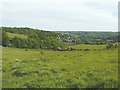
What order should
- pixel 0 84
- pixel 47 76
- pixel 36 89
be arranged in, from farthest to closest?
pixel 47 76 < pixel 0 84 < pixel 36 89

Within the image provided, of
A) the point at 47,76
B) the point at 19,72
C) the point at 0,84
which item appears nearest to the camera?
the point at 0,84

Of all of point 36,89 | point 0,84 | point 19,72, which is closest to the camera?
point 36,89

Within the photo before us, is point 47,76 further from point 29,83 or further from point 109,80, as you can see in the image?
point 109,80

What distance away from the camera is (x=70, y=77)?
20.9 m

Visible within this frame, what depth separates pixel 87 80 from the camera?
20.2 m

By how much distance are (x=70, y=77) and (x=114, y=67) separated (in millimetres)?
4639

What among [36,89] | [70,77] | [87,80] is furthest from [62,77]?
[36,89]

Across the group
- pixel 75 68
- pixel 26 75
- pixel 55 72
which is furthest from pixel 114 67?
pixel 26 75

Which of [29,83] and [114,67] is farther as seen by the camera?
[114,67]

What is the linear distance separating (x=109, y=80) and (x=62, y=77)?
370cm

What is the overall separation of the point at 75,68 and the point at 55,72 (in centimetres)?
208

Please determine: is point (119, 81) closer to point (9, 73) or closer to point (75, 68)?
point (75, 68)

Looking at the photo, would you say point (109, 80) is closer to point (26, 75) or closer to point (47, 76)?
point (47, 76)

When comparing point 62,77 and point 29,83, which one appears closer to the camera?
point 29,83
